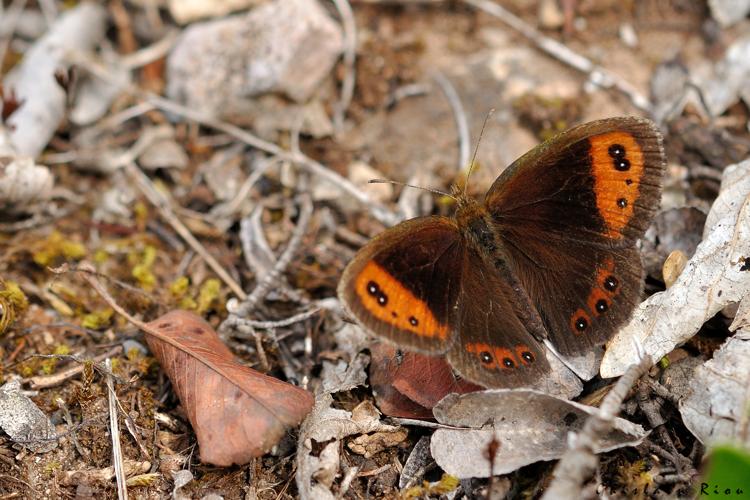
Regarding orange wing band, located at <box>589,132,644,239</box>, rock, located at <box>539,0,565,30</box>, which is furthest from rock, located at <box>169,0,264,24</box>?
orange wing band, located at <box>589,132,644,239</box>

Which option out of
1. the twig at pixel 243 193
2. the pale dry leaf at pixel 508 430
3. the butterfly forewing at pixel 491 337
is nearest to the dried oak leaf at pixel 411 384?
the pale dry leaf at pixel 508 430

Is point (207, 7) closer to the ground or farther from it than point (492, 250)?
farther from it

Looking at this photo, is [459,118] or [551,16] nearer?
[459,118]

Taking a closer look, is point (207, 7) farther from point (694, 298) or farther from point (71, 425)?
point (694, 298)

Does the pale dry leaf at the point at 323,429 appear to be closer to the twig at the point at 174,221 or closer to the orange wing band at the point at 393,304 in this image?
the orange wing band at the point at 393,304

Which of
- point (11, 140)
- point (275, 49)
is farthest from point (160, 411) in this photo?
point (275, 49)

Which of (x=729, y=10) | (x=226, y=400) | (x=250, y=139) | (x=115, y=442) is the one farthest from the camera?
(x=729, y=10)

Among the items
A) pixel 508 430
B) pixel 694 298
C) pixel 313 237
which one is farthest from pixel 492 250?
pixel 313 237
